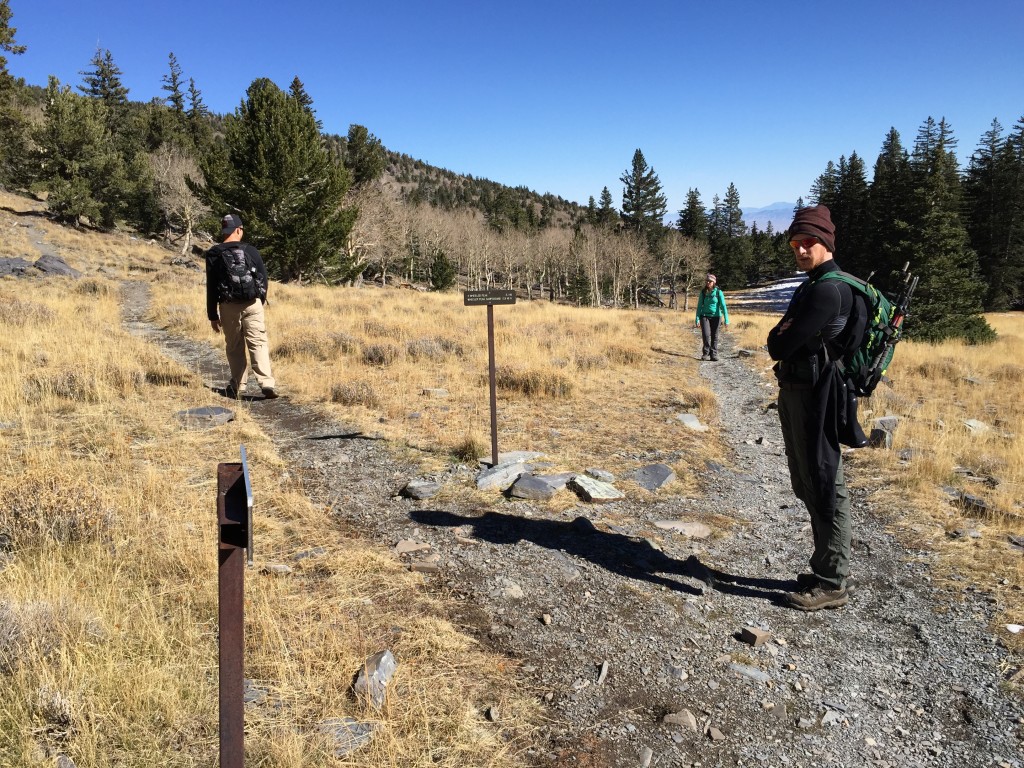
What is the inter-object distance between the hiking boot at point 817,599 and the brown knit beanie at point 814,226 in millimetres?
2203

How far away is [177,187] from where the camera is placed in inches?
1601

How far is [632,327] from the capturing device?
2120 centimetres

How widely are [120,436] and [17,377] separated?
259 centimetres

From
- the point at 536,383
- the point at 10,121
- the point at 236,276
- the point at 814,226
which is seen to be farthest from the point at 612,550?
the point at 10,121

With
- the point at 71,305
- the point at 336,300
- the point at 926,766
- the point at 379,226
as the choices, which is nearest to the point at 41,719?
the point at 926,766

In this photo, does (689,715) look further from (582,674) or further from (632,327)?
(632,327)

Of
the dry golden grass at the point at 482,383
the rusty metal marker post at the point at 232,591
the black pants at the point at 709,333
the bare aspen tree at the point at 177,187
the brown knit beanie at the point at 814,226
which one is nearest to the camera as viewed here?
the rusty metal marker post at the point at 232,591

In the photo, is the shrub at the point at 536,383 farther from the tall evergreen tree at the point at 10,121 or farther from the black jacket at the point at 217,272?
the tall evergreen tree at the point at 10,121

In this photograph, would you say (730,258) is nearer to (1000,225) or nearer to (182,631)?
(1000,225)

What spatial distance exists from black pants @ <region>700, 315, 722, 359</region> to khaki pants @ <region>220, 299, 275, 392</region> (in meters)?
10.4

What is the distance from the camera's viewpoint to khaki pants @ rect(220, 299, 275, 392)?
22.9 ft

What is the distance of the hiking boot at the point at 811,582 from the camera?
387 cm

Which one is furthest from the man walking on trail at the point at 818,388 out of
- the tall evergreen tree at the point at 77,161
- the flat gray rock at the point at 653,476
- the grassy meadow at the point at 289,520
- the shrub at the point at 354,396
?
the tall evergreen tree at the point at 77,161

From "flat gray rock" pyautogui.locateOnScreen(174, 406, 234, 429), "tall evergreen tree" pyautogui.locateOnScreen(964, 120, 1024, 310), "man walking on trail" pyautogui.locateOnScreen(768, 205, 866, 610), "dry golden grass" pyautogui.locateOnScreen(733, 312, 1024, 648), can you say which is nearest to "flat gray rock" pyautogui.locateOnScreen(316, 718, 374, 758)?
"man walking on trail" pyautogui.locateOnScreen(768, 205, 866, 610)
